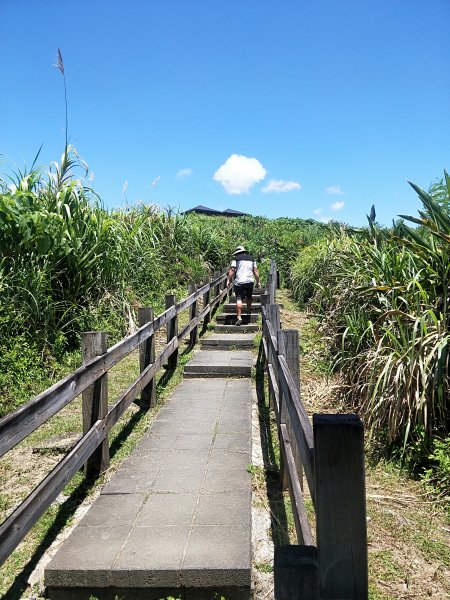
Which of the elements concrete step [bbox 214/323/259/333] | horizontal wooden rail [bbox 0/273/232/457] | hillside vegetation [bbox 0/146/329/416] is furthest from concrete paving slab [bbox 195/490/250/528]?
concrete step [bbox 214/323/259/333]

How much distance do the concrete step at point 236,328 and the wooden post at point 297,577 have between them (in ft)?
27.3

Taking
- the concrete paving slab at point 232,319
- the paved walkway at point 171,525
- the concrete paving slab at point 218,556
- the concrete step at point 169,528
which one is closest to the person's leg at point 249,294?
the concrete paving slab at point 232,319

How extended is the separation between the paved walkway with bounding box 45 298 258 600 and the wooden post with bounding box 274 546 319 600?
4.34ft

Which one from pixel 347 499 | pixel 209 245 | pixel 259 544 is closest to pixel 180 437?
pixel 259 544

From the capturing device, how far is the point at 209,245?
14773 millimetres

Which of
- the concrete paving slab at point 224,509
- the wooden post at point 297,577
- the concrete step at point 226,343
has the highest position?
the wooden post at point 297,577

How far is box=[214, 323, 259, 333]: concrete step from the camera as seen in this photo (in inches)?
382

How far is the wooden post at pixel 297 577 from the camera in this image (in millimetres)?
1280

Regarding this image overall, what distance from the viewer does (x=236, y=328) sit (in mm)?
9805

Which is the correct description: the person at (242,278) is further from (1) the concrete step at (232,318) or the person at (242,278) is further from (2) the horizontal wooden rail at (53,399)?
(2) the horizontal wooden rail at (53,399)

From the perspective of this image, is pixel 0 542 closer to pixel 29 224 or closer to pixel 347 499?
Answer: pixel 347 499

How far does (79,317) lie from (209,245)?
8.28 metres

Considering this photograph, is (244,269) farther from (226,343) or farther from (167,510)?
(167,510)

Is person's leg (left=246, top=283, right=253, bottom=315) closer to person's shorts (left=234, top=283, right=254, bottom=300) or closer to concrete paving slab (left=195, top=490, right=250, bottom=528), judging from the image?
person's shorts (left=234, top=283, right=254, bottom=300)
